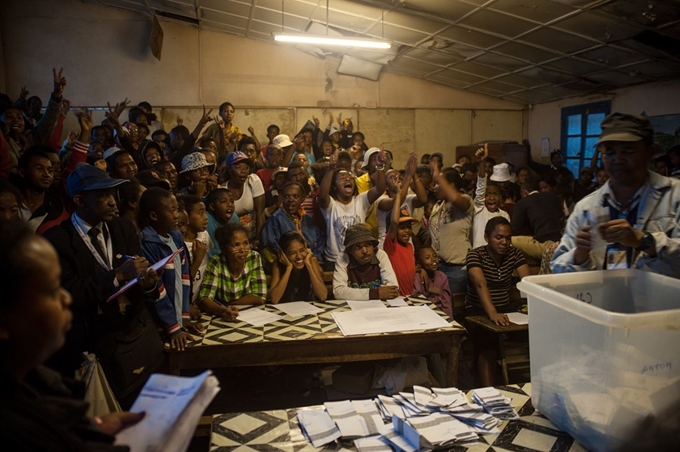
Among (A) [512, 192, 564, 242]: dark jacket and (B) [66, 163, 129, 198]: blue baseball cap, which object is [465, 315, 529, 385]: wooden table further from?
(B) [66, 163, 129, 198]: blue baseball cap

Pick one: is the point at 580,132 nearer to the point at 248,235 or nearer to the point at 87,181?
the point at 248,235

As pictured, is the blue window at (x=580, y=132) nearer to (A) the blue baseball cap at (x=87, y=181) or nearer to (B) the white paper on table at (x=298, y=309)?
(B) the white paper on table at (x=298, y=309)

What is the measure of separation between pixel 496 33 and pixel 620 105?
3.37 meters

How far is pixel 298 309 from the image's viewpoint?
3443mm

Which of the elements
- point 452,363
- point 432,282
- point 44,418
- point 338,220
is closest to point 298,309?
point 452,363

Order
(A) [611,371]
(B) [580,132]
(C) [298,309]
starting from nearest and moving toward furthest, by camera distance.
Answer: (A) [611,371], (C) [298,309], (B) [580,132]

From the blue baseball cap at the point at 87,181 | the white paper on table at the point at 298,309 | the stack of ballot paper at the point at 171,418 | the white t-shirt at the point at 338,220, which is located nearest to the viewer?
the stack of ballot paper at the point at 171,418

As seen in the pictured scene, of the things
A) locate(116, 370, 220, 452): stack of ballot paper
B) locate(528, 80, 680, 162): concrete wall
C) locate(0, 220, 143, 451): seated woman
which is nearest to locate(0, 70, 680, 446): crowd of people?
locate(0, 220, 143, 451): seated woman

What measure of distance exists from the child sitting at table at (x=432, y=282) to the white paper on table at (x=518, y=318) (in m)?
0.49

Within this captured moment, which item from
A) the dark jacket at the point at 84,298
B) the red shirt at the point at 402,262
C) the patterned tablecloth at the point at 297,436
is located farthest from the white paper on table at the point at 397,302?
the dark jacket at the point at 84,298

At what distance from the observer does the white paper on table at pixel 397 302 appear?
347 cm

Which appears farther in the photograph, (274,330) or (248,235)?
(248,235)

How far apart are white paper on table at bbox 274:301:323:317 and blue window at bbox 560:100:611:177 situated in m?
8.08

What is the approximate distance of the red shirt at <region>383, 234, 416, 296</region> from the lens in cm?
409
